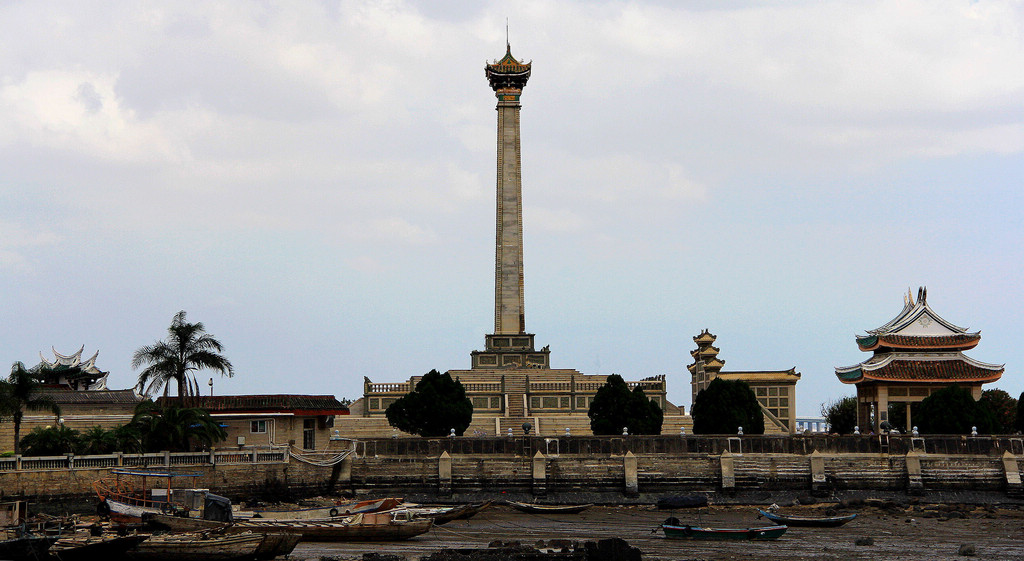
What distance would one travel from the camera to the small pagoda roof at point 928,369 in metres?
106

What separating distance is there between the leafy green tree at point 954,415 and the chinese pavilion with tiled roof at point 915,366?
720 inches

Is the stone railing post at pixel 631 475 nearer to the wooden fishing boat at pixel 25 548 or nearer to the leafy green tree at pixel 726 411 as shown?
the leafy green tree at pixel 726 411

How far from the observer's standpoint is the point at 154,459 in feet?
Answer: 231

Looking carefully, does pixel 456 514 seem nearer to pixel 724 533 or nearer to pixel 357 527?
pixel 357 527

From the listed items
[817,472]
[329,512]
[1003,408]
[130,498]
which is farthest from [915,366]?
[130,498]

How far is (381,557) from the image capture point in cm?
5194

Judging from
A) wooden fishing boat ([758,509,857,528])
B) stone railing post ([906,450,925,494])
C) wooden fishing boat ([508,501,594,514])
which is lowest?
wooden fishing boat ([758,509,857,528])

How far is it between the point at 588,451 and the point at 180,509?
27.9m

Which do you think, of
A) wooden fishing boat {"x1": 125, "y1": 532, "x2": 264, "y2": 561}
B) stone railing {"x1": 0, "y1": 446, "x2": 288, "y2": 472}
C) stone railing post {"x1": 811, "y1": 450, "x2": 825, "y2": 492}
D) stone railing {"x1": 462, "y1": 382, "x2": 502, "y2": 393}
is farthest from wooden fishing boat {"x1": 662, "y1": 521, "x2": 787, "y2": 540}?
stone railing {"x1": 462, "y1": 382, "x2": 502, "y2": 393}

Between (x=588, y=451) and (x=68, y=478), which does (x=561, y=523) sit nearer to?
(x=588, y=451)

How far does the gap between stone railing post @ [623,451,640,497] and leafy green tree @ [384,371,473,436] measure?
15.4 meters

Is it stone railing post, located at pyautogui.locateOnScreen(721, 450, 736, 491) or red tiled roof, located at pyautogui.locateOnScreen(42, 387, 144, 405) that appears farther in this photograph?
red tiled roof, located at pyautogui.locateOnScreen(42, 387, 144, 405)

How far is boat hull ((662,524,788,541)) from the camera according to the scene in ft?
195

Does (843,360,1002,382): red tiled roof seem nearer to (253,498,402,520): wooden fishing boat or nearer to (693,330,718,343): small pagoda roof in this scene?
(693,330,718,343): small pagoda roof
